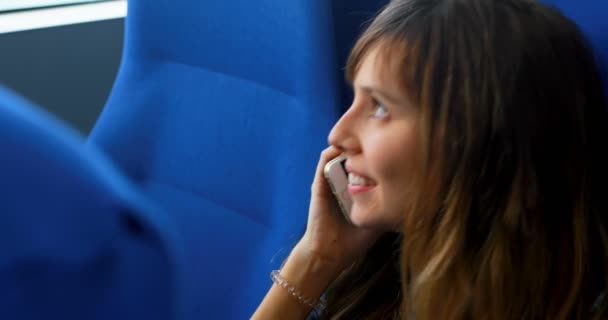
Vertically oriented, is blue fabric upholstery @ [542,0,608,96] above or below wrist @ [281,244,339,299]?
above

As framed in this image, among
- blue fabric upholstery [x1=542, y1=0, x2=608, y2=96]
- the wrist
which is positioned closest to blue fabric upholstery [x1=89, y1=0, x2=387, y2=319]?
the wrist

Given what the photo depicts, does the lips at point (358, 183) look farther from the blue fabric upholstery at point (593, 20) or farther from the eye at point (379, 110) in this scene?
the blue fabric upholstery at point (593, 20)

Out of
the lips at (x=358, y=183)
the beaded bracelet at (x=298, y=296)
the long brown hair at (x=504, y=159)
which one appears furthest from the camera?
the beaded bracelet at (x=298, y=296)

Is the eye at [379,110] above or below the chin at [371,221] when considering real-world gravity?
above

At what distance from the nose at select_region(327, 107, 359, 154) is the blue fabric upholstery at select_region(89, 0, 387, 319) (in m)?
0.16

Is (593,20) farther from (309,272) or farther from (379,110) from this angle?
(309,272)

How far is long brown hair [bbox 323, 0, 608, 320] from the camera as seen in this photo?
746 mm

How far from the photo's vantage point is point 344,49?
1.04 meters

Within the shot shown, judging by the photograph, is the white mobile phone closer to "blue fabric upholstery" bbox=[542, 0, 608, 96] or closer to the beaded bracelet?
the beaded bracelet

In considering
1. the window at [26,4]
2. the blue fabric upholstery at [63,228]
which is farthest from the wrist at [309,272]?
the window at [26,4]

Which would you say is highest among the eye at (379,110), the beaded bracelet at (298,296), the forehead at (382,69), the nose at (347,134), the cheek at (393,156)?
the forehead at (382,69)

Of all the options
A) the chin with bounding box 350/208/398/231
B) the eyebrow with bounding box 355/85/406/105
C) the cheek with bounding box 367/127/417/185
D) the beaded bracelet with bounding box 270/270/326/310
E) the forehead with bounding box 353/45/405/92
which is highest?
the forehead with bounding box 353/45/405/92

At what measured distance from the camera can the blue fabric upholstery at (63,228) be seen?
32cm

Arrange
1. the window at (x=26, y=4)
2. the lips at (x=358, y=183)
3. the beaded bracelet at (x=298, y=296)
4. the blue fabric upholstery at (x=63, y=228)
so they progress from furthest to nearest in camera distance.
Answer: the window at (x=26, y=4) < the beaded bracelet at (x=298, y=296) < the lips at (x=358, y=183) < the blue fabric upholstery at (x=63, y=228)
